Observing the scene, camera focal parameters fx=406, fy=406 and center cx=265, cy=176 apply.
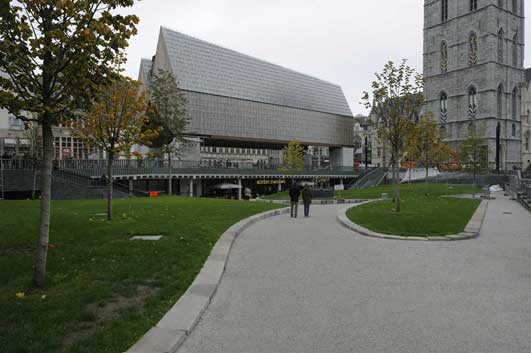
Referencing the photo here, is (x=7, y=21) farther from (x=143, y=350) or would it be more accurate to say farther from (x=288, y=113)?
(x=288, y=113)

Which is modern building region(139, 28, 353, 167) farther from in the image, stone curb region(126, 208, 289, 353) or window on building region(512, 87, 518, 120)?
stone curb region(126, 208, 289, 353)

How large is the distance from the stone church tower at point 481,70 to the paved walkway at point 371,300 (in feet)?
243

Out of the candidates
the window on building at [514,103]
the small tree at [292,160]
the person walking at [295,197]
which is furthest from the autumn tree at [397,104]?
the window on building at [514,103]

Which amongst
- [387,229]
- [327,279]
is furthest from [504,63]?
[327,279]

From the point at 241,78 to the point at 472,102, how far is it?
148 feet

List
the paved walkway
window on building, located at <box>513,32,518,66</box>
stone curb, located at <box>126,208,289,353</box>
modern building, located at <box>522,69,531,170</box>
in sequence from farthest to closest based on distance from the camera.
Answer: modern building, located at <box>522,69,531,170</box> → window on building, located at <box>513,32,518,66</box> → the paved walkway → stone curb, located at <box>126,208,289,353</box>

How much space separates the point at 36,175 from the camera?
31016 millimetres

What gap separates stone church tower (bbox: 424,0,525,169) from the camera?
75438 mm

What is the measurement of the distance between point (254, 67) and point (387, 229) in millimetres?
66605

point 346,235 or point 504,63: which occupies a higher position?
point 504,63

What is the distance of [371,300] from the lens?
655 cm

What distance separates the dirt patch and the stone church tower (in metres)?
79.9

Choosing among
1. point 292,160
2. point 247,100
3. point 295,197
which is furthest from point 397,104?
point 247,100

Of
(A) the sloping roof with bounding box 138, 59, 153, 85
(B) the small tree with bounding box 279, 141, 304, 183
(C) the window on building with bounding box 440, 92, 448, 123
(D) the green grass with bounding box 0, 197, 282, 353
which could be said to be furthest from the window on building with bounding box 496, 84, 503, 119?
(D) the green grass with bounding box 0, 197, 282, 353
